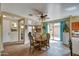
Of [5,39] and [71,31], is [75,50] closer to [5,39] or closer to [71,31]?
[71,31]

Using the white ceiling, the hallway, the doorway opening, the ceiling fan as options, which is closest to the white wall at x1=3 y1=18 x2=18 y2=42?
the hallway

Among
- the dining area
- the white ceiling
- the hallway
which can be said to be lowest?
the hallway

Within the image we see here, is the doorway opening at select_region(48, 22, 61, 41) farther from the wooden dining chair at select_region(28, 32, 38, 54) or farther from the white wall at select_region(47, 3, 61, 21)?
the wooden dining chair at select_region(28, 32, 38, 54)

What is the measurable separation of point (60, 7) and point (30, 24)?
722 millimetres

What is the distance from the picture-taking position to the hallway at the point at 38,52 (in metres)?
2.71

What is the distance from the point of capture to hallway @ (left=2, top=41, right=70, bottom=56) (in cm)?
271

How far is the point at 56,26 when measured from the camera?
2.89 m

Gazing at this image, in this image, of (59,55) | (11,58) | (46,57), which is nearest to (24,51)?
(11,58)

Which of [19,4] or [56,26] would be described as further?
[56,26]

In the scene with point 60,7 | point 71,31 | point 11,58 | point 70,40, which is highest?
point 60,7

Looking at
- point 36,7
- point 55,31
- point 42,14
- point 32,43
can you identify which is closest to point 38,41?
point 32,43

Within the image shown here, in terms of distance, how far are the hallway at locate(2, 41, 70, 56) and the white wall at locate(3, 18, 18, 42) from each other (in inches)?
5.9

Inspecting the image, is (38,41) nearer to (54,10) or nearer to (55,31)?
(55,31)

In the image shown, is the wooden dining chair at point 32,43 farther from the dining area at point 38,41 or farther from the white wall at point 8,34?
the white wall at point 8,34
